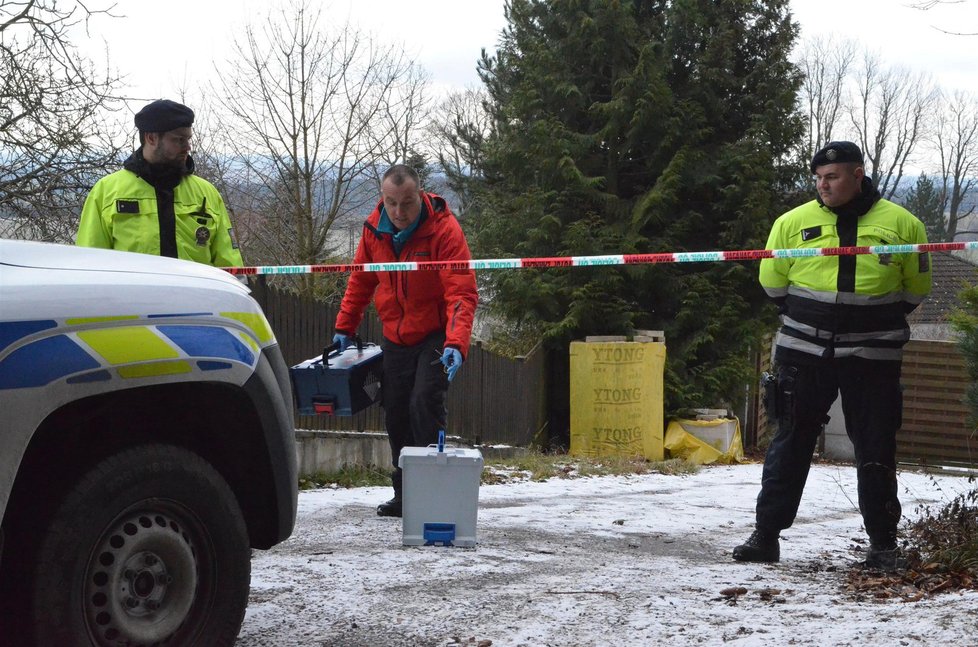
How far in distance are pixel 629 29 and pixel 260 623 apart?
1625 cm

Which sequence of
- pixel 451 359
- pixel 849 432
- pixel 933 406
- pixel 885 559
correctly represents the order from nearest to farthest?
pixel 885 559 < pixel 849 432 < pixel 451 359 < pixel 933 406

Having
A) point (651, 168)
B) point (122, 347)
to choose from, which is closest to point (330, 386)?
point (122, 347)

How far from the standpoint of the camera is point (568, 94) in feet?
60.8

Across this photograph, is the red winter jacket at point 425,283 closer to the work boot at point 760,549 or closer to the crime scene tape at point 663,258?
the crime scene tape at point 663,258

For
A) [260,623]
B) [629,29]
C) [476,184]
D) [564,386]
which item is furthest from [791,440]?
[476,184]

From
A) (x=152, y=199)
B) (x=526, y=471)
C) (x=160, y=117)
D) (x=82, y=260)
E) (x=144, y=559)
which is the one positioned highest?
(x=160, y=117)

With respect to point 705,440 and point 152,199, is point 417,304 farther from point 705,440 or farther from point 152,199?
point 705,440

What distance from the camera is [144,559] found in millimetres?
2795

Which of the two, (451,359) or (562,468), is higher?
(451,359)

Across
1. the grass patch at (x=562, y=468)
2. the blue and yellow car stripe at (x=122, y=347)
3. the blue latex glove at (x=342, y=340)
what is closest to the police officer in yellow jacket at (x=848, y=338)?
the blue latex glove at (x=342, y=340)

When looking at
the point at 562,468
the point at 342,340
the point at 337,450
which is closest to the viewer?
the point at 342,340

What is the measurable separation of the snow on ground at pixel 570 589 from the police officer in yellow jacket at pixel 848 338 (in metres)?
0.39

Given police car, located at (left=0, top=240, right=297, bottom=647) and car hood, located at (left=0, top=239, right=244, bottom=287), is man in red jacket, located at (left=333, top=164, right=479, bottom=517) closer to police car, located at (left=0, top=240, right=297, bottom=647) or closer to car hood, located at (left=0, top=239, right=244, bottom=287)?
police car, located at (left=0, top=240, right=297, bottom=647)

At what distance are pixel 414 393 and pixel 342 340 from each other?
1.84 feet
